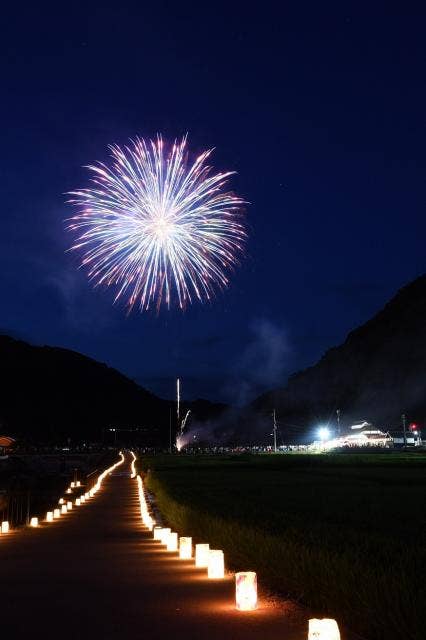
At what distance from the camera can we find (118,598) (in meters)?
10.1

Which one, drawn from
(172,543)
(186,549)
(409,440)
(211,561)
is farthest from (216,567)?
(409,440)

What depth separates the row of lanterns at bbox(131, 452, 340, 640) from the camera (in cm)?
650

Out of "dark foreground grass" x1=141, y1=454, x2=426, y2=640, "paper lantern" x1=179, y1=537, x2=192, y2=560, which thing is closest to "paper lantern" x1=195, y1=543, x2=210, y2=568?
"dark foreground grass" x1=141, y1=454, x2=426, y2=640

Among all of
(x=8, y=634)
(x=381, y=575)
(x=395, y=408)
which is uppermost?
(x=395, y=408)

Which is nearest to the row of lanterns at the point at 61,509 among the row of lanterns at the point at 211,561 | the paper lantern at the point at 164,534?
the row of lanterns at the point at 211,561

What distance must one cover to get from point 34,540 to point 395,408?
A: 186 metres

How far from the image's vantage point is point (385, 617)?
6.95 m

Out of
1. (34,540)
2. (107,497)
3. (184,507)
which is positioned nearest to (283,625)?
(184,507)

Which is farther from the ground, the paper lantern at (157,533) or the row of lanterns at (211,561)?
the paper lantern at (157,533)

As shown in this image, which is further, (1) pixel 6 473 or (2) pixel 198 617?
(1) pixel 6 473

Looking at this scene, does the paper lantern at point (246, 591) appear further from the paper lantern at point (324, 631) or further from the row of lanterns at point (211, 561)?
the paper lantern at point (324, 631)

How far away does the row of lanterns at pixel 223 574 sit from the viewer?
6500mm

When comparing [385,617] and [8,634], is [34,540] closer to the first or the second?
[8,634]

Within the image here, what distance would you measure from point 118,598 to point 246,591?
6.06 feet
